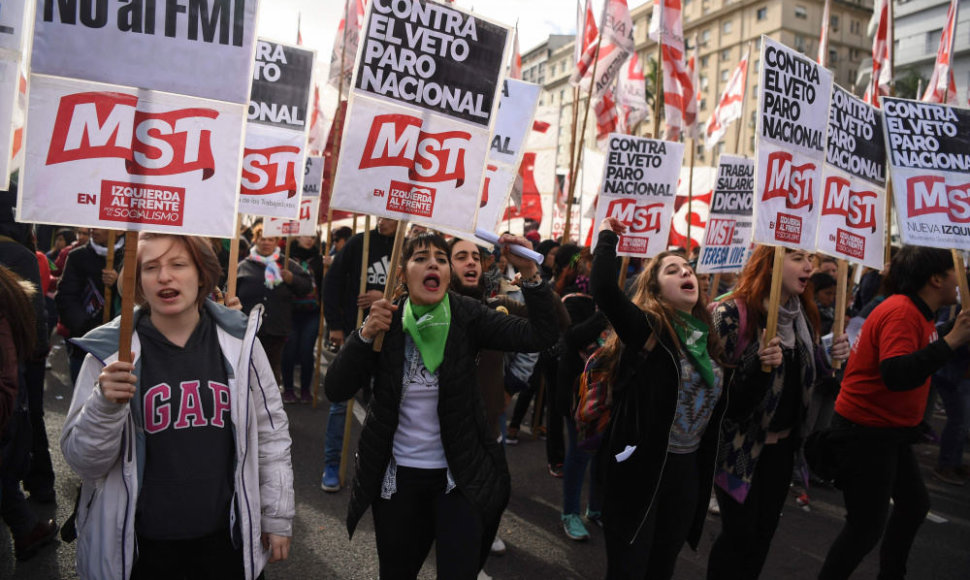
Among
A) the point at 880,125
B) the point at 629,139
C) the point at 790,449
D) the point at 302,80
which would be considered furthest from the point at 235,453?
the point at 629,139

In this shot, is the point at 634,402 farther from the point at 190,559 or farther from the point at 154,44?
the point at 154,44

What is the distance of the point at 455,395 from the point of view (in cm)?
286

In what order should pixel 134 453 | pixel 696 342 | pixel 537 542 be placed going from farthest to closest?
pixel 537 542
pixel 696 342
pixel 134 453

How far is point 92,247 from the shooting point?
17.3 feet

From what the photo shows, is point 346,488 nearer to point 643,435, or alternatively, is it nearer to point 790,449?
point 643,435

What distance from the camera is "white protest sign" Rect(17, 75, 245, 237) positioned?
2.25 m

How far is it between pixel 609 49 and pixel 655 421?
7328mm

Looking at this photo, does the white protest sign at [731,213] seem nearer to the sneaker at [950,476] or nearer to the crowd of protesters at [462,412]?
the sneaker at [950,476]

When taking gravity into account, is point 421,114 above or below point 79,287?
above

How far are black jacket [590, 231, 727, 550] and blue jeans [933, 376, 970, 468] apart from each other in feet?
14.1

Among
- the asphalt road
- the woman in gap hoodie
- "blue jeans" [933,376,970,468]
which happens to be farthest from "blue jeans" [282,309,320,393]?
"blue jeans" [933,376,970,468]

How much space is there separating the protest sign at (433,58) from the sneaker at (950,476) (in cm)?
573

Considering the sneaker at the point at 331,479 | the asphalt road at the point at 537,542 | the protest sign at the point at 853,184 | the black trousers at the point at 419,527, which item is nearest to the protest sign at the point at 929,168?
the protest sign at the point at 853,184

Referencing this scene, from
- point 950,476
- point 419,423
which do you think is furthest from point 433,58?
point 950,476
